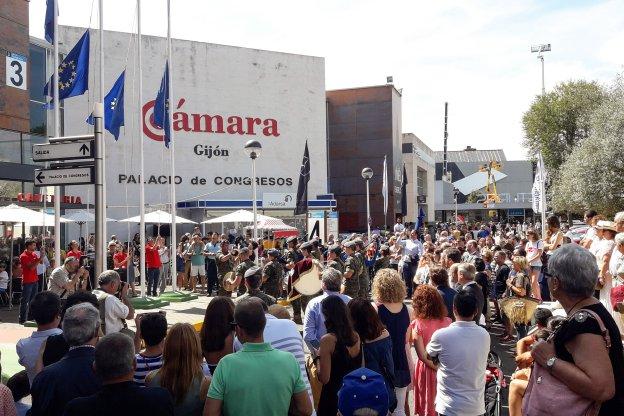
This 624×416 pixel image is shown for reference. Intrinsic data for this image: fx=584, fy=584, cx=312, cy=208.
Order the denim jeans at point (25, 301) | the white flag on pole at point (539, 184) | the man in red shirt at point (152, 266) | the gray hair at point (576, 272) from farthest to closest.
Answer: the man in red shirt at point (152, 266) → the white flag on pole at point (539, 184) → the denim jeans at point (25, 301) → the gray hair at point (576, 272)

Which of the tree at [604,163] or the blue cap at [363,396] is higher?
the tree at [604,163]

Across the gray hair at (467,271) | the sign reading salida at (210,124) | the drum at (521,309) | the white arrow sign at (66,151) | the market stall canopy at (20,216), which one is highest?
the sign reading salida at (210,124)

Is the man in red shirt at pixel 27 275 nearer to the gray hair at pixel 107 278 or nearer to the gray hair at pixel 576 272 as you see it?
the gray hair at pixel 107 278

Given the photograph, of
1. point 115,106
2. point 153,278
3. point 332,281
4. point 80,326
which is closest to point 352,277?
point 332,281

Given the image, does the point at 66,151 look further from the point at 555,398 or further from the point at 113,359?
the point at 555,398

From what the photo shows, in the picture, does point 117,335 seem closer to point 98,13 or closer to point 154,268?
point 98,13

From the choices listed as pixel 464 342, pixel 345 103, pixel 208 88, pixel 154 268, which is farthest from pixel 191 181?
pixel 464 342

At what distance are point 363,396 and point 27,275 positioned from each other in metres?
12.0

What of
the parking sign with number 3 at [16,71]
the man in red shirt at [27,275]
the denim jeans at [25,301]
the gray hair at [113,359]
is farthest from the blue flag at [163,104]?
the gray hair at [113,359]

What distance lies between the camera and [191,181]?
133 feet

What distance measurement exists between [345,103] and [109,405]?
50362mm

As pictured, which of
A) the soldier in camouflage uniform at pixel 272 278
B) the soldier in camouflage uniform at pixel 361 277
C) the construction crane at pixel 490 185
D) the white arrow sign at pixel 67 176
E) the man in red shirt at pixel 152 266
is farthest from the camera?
the construction crane at pixel 490 185

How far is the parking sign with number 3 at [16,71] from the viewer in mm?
20547

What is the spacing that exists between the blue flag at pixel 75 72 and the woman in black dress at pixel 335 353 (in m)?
10.3
